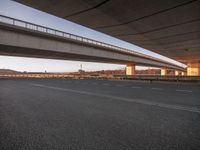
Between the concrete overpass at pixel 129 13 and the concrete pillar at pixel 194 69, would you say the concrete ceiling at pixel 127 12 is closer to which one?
the concrete overpass at pixel 129 13

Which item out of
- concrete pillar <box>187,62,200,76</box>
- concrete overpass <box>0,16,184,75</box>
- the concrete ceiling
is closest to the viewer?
the concrete ceiling

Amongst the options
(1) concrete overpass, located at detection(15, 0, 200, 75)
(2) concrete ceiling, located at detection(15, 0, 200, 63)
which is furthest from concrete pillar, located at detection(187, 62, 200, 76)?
(2) concrete ceiling, located at detection(15, 0, 200, 63)

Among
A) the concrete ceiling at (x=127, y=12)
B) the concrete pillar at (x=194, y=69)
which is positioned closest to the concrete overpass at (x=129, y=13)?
the concrete ceiling at (x=127, y=12)

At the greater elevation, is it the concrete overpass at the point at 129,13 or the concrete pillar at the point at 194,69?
the concrete overpass at the point at 129,13

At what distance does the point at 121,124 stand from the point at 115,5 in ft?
23.3

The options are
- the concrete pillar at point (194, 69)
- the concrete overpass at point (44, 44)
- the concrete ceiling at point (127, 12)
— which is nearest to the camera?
the concrete ceiling at point (127, 12)

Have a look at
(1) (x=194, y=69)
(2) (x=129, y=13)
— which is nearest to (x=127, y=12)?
(2) (x=129, y=13)

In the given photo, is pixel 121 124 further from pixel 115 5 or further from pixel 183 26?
pixel 183 26

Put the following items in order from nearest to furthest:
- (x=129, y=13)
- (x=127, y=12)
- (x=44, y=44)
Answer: (x=127, y=12) < (x=129, y=13) < (x=44, y=44)

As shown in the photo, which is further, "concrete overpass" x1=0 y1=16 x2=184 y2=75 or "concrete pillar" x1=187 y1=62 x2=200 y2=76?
"concrete pillar" x1=187 y1=62 x2=200 y2=76

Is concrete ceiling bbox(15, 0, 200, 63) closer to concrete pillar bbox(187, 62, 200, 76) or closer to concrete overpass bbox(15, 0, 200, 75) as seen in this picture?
concrete overpass bbox(15, 0, 200, 75)

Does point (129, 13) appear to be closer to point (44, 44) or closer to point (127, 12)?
point (127, 12)

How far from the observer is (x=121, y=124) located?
12.9 ft

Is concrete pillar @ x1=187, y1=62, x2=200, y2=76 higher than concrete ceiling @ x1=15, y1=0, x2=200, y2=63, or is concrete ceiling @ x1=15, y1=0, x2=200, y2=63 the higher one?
concrete ceiling @ x1=15, y1=0, x2=200, y2=63
